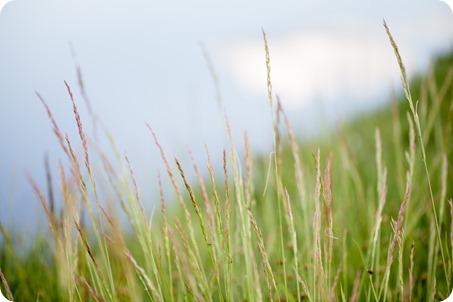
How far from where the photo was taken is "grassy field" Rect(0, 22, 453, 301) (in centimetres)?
92

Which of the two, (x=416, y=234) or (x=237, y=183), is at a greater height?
(x=237, y=183)

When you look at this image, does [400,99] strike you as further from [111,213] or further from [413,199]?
[111,213]

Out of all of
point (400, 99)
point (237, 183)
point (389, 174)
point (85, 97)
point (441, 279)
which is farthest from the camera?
point (400, 99)

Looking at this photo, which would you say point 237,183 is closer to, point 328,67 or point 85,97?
point 85,97

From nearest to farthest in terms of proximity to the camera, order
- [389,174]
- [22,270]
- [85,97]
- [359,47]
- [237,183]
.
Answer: [237,183] → [85,97] → [22,270] → [389,174] → [359,47]

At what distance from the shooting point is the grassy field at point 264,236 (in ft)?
3.00

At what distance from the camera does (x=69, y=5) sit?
1.78 metres

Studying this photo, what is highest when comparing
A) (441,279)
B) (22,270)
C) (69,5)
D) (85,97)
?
(69,5)

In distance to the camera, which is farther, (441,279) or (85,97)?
(441,279)

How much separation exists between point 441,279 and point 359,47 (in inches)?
56.2

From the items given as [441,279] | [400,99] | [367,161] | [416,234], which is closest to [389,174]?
[367,161]

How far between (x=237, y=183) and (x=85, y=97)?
0.54 m

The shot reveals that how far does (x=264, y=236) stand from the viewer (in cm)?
178

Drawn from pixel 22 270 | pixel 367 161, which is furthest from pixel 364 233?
pixel 22 270
